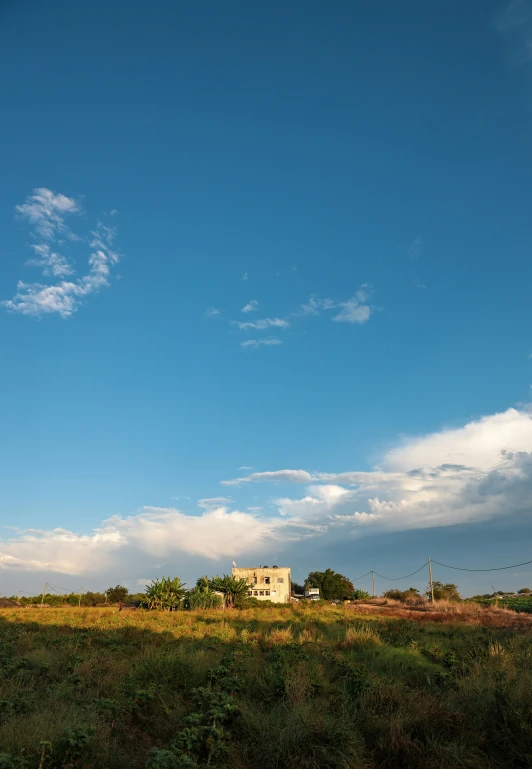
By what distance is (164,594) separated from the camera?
41.3 meters

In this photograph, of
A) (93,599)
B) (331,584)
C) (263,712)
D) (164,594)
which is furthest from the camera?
(331,584)

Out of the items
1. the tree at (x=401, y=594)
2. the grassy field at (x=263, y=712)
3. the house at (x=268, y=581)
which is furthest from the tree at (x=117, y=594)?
the grassy field at (x=263, y=712)

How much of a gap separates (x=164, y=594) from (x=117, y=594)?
38.2m

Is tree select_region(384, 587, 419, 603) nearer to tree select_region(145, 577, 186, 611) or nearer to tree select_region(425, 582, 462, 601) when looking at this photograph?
tree select_region(425, 582, 462, 601)

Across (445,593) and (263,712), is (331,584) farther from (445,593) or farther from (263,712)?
(263,712)

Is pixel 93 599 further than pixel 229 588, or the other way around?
pixel 93 599

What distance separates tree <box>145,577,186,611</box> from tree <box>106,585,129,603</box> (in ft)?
112

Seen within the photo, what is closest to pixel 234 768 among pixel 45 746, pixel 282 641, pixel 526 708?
pixel 45 746

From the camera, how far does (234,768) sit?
6.45 metres

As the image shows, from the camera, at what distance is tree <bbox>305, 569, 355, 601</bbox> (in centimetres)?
8244

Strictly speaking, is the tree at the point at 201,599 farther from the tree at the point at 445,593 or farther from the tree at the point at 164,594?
the tree at the point at 445,593

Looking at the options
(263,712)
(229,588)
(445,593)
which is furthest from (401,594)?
(263,712)

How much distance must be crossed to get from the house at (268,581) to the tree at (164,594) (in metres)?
27.3

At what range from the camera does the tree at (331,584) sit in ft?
270
